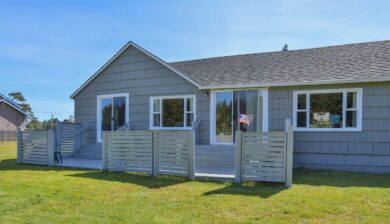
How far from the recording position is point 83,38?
2045 centimetres

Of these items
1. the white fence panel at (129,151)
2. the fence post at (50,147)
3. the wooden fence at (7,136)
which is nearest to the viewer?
the white fence panel at (129,151)

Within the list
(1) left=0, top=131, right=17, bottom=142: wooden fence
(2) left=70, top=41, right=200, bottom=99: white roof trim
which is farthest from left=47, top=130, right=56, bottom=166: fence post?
(1) left=0, top=131, right=17, bottom=142: wooden fence

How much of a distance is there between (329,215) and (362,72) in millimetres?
7061

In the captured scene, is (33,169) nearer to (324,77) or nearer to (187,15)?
(187,15)

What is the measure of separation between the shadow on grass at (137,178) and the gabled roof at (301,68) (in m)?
4.56

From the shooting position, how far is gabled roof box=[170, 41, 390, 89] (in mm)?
11852

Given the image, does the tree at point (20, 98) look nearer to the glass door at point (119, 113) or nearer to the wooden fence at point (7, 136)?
the wooden fence at point (7, 136)

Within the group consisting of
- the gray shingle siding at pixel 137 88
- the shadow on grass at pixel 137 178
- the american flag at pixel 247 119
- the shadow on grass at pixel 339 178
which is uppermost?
the gray shingle siding at pixel 137 88

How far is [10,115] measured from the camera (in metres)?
38.8

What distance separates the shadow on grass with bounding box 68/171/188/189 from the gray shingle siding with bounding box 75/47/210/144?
13.5 ft

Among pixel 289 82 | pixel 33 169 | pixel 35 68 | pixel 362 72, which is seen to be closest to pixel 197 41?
pixel 289 82

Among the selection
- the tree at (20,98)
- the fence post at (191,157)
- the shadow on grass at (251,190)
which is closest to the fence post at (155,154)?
the fence post at (191,157)

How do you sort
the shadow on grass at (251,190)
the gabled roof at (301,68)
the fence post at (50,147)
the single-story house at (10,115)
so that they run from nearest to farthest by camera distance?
the shadow on grass at (251,190), the gabled roof at (301,68), the fence post at (50,147), the single-story house at (10,115)

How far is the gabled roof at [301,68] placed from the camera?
1185 centimetres
